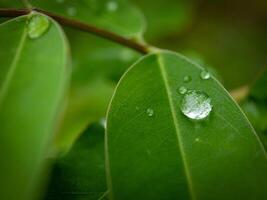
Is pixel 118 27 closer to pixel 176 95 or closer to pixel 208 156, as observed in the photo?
pixel 176 95

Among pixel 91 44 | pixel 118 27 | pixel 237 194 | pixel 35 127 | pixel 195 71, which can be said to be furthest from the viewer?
pixel 91 44

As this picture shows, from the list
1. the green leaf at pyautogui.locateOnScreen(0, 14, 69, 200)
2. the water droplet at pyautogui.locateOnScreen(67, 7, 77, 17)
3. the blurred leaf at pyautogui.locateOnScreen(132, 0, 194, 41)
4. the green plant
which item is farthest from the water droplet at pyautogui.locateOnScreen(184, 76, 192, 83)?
the blurred leaf at pyautogui.locateOnScreen(132, 0, 194, 41)

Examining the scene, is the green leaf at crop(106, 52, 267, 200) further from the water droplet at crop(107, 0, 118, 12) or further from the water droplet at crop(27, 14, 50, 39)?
the water droplet at crop(107, 0, 118, 12)

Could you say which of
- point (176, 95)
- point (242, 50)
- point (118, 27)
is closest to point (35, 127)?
point (176, 95)

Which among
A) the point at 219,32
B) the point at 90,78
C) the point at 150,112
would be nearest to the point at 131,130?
the point at 150,112

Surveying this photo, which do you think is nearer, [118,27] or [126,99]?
[126,99]

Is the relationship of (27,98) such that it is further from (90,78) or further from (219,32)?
(219,32)

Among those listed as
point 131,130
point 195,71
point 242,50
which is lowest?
point 242,50
